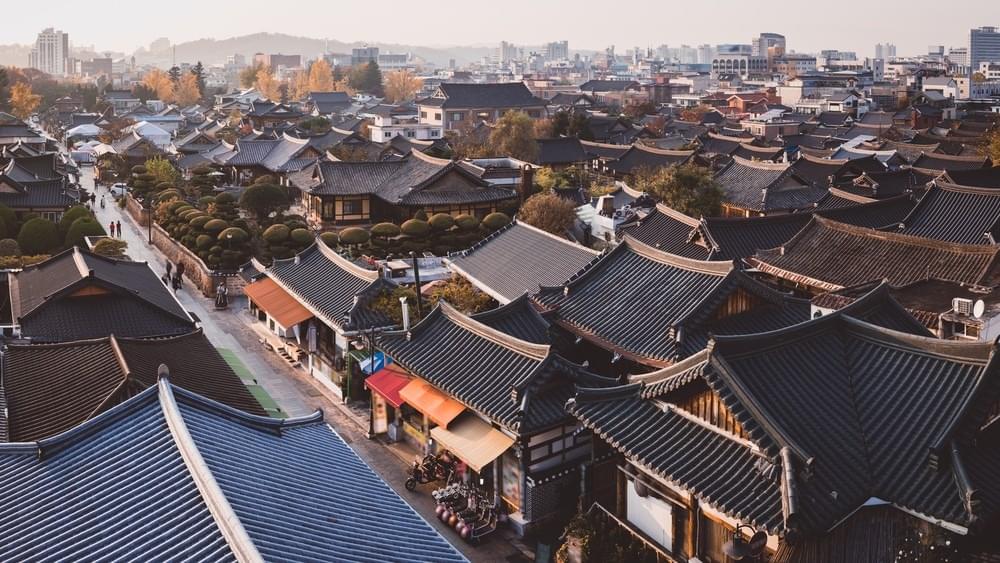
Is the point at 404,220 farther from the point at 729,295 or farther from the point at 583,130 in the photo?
the point at 583,130

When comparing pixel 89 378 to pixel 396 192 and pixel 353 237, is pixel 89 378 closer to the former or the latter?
pixel 353 237

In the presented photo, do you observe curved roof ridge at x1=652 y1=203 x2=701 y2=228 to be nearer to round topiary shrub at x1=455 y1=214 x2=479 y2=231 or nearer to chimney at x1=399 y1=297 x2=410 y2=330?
round topiary shrub at x1=455 y1=214 x2=479 y2=231

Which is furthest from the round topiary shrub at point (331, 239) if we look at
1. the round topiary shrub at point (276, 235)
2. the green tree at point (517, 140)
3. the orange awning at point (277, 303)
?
the green tree at point (517, 140)

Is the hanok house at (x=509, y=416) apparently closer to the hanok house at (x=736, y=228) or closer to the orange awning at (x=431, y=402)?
the orange awning at (x=431, y=402)

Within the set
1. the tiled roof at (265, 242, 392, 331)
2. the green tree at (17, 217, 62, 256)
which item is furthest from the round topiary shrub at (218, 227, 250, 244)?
the tiled roof at (265, 242, 392, 331)

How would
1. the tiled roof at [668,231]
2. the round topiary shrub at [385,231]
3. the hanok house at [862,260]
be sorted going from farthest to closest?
the round topiary shrub at [385,231], the tiled roof at [668,231], the hanok house at [862,260]

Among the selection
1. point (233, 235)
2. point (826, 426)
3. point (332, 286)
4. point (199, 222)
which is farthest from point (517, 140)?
point (826, 426)

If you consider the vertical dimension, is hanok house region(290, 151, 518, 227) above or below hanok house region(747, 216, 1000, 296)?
above
